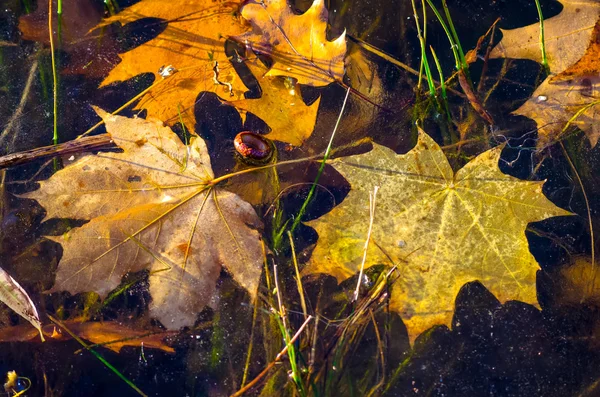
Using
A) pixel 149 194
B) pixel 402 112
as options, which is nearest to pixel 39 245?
pixel 149 194

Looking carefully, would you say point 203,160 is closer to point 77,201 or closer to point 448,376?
point 77,201

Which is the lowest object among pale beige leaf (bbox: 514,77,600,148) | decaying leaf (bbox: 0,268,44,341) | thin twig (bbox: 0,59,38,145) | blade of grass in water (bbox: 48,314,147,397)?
blade of grass in water (bbox: 48,314,147,397)

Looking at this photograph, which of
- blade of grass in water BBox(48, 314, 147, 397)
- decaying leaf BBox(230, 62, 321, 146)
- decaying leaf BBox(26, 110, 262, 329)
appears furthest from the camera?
decaying leaf BBox(230, 62, 321, 146)

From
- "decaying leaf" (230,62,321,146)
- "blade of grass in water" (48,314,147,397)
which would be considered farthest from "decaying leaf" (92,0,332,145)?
"blade of grass in water" (48,314,147,397)

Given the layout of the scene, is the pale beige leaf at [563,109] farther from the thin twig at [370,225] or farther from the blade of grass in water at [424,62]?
the thin twig at [370,225]

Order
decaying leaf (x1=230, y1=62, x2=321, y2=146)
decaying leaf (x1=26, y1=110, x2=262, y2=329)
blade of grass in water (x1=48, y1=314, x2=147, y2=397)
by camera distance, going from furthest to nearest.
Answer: decaying leaf (x1=230, y1=62, x2=321, y2=146)
blade of grass in water (x1=48, y1=314, x2=147, y2=397)
decaying leaf (x1=26, y1=110, x2=262, y2=329)

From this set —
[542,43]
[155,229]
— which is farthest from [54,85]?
[542,43]

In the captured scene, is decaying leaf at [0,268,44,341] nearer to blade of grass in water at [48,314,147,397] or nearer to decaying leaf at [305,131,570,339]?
blade of grass in water at [48,314,147,397]

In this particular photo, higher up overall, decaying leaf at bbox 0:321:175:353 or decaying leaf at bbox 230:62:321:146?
decaying leaf at bbox 230:62:321:146
